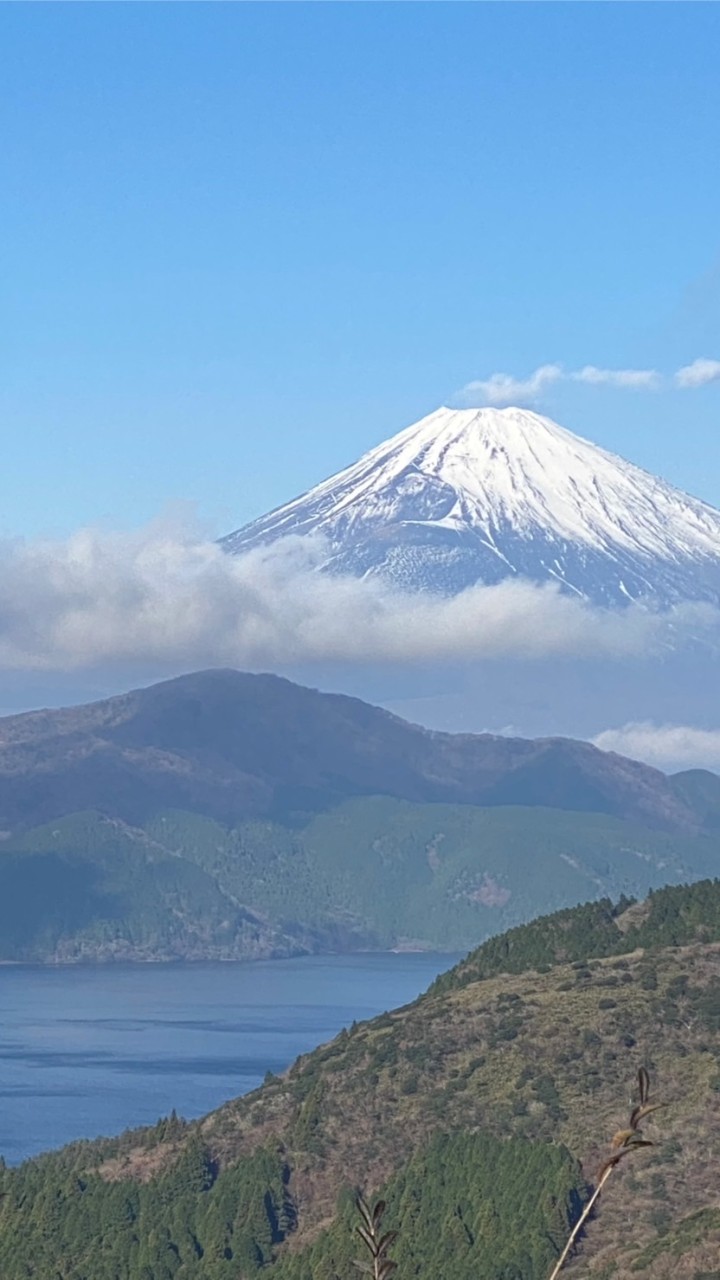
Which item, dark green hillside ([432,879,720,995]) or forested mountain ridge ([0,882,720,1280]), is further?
dark green hillside ([432,879,720,995])

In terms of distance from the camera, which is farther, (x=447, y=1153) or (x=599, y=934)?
(x=599, y=934)

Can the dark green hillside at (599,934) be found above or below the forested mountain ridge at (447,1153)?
above

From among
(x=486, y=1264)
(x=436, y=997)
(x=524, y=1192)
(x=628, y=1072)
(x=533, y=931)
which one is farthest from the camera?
(x=533, y=931)

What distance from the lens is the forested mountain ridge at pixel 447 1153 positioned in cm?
8394

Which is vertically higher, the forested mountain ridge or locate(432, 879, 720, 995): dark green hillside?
locate(432, 879, 720, 995): dark green hillside

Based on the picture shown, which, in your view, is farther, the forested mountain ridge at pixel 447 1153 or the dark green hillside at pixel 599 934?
the dark green hillside at pixel 599 934

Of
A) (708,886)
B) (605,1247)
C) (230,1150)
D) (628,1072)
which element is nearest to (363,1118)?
(230,1150)

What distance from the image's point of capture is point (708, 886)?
133m

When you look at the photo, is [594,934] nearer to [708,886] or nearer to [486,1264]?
[708,886]

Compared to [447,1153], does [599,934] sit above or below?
above

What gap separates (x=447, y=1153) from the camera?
95.8m

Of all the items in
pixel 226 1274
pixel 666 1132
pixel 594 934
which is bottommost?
pixel 226 1274

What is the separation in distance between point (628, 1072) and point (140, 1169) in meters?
28.4

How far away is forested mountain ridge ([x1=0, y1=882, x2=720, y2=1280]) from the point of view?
83938 millimetres
